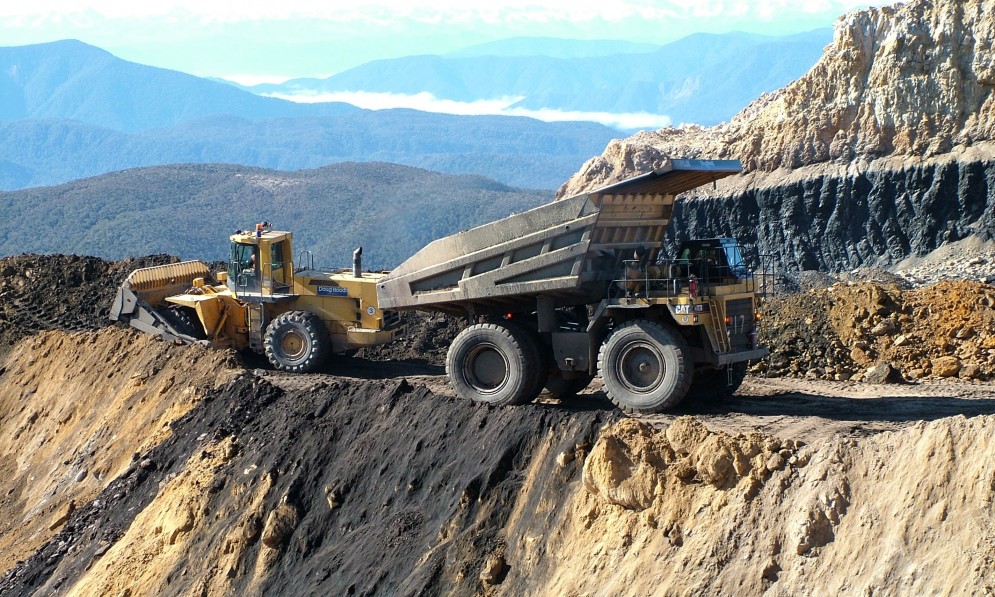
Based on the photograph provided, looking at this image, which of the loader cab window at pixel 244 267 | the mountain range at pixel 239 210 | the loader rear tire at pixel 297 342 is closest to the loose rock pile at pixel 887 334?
the loader rear tire at pixel 297 342

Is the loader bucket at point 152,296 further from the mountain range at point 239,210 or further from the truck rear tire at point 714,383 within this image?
the mountain range at point 239,210

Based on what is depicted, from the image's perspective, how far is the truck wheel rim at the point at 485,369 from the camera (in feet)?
50.8

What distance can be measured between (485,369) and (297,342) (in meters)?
5.51

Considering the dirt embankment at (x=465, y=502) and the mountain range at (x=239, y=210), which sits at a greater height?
the mountain range at (x=239, y=210)

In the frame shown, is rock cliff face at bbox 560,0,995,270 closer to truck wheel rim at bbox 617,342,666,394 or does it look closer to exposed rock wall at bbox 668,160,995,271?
exposed rock wall at bbox 668,160,995,271

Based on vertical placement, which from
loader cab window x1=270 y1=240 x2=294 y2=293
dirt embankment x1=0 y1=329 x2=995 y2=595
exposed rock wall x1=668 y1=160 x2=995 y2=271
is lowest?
dirt embankment x1=0 y1=329 x2=995 y2=595

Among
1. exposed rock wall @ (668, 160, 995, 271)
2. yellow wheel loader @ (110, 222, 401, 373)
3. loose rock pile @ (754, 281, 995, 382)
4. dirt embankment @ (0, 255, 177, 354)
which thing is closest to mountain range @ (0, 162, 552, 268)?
exposed rock wall @ (668, 160, 995, 271)

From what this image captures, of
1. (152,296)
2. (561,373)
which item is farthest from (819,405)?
(152,296)

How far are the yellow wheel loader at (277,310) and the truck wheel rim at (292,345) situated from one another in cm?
2

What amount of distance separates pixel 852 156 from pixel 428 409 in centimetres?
2589

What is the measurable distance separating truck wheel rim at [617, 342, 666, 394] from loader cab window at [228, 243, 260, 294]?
827cm

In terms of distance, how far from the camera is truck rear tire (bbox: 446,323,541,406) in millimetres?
15148

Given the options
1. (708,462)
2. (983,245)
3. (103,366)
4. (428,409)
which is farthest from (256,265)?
(983,245)

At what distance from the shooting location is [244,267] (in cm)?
2042
